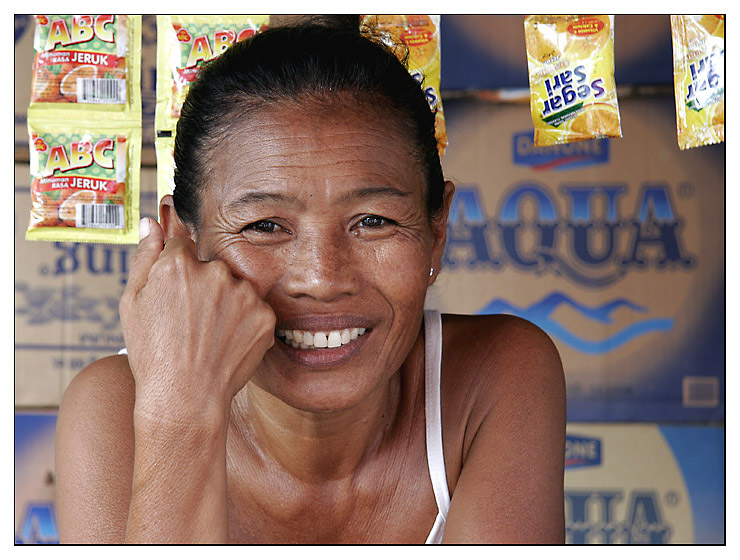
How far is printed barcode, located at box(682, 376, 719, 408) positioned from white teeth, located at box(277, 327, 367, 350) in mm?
2286

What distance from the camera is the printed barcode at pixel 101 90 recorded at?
6.08 ft

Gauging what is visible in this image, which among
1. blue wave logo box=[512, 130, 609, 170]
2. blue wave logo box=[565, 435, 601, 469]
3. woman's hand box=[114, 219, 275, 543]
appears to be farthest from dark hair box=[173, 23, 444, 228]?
blue wave logo box=[565, 435, 601, 469]

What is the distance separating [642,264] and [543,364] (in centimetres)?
175

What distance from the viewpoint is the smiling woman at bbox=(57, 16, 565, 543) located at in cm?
125

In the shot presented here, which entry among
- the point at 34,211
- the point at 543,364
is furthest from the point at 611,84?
the point at 34,211

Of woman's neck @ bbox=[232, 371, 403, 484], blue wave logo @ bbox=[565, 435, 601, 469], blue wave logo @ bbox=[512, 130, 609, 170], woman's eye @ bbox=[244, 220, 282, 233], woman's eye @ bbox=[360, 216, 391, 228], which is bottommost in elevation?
blue wave logo @ bbox=[565, 435, 601, 469]

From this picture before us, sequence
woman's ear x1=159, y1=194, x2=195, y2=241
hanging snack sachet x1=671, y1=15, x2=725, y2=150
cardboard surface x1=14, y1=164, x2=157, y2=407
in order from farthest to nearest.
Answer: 1. cardboard surface x1=14, y1=164, x2=157, y2=407
2. hanging snack sachet x1=671, y1=15, x2=725, y2=150
3. woman's ear x1=159, y1=194, x2=195, y2=241

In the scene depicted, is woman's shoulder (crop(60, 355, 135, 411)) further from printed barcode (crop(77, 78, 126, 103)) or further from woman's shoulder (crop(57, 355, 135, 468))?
printed barcode (crop(77, 78, 126, 103))

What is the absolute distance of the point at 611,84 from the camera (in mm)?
1764

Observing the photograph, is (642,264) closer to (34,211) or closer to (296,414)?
(296,414)

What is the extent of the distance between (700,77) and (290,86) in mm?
984

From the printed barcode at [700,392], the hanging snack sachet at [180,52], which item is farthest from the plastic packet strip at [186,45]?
the printed barcode at [700,392]

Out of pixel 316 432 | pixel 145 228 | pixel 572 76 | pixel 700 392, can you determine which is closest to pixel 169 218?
pixel 145 228

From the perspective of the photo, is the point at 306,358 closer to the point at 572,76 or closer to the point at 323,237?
the point at 323,237
